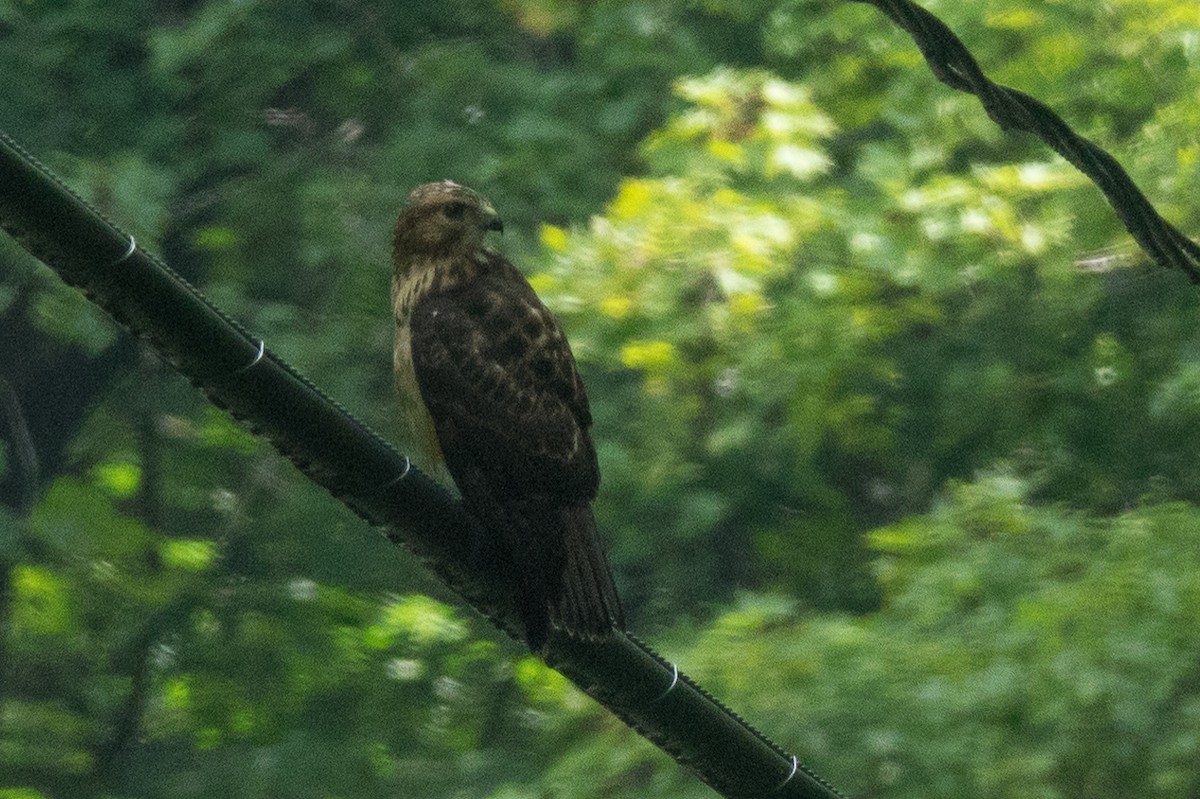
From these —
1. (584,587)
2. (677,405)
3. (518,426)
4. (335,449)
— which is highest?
(677,405)

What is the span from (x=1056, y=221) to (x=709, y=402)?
1.50 m

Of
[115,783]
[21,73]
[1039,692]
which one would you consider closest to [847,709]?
[1039,692]

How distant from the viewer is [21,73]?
30.0 ft

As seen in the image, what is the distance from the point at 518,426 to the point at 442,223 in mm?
839

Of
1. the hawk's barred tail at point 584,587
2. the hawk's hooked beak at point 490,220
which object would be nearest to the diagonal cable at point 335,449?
the hawk's barred tail at point 584,587

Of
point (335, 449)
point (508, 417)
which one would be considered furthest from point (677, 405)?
point (335, 449)

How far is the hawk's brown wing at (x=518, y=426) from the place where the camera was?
3732mm

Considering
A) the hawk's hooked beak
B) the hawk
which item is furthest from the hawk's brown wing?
the hawk's hooked beak

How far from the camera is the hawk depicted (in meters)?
3.70

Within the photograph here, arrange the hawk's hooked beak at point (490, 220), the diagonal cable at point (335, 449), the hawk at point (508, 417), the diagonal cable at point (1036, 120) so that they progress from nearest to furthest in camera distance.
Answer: the diagonal cable at point (335, 449)
the diagonal cable at point (1036, 120)
the hawk at point (508, 417)
the hawk's hooked beak at point (490, 220)

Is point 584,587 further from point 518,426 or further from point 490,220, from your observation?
point 490,220

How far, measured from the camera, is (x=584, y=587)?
11.8ft

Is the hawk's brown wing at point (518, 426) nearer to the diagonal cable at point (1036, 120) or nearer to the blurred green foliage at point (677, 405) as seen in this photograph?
the diagonal cable at point (1036, 120)

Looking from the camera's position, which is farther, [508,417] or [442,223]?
[442,223]
